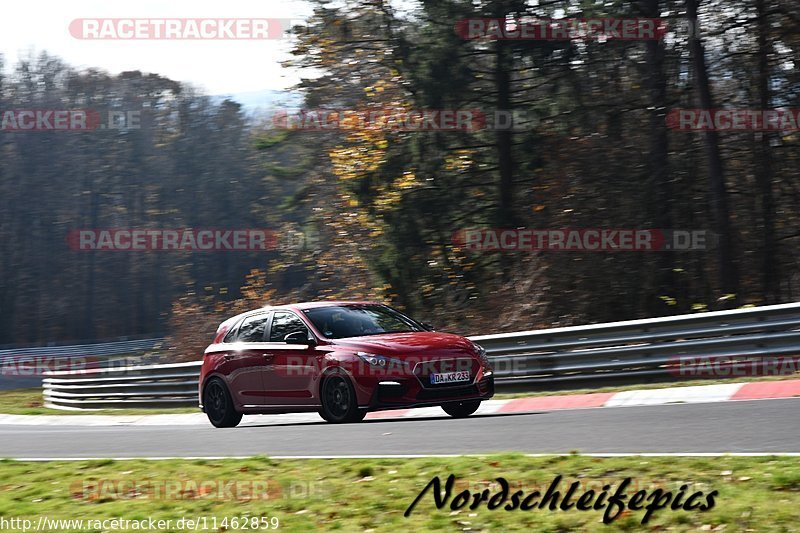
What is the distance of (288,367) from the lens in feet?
45.4

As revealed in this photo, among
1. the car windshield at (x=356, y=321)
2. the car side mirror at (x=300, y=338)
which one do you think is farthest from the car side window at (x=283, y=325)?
the car side mirror at (x=300, y=338)

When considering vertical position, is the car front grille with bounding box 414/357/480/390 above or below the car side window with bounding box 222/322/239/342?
below

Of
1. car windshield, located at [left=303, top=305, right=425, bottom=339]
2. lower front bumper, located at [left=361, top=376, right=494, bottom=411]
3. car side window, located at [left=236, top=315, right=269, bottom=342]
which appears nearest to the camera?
lower front bumper, located at [left=361, top=376, right=494, bottom=411]

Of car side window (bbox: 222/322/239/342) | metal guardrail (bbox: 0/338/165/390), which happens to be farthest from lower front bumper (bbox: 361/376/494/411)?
metal guardrail (bbox: 0/338/165/390)

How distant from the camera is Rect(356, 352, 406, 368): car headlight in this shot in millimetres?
12492

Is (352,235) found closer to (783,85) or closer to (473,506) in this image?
(783,85)

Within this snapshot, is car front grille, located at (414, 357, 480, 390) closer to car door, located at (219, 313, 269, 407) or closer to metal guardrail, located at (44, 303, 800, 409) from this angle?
car door, located at (219, 313, 269, 407)

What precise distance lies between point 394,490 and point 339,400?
540 centimetres

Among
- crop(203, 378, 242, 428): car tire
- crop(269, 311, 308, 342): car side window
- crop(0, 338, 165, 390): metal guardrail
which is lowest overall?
crop(0, 338, 165, 390): metal guardrail

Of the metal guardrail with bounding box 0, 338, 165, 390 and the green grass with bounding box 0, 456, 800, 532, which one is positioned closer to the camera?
the green grass with bounding box 0, 456, 800, 532

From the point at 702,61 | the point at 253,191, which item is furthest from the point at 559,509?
the point at 253,191

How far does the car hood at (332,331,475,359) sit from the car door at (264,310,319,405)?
1.55 ft

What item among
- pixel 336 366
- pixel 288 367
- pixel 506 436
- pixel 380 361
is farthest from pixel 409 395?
pixel 506 436

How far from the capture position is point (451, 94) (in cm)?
2617
